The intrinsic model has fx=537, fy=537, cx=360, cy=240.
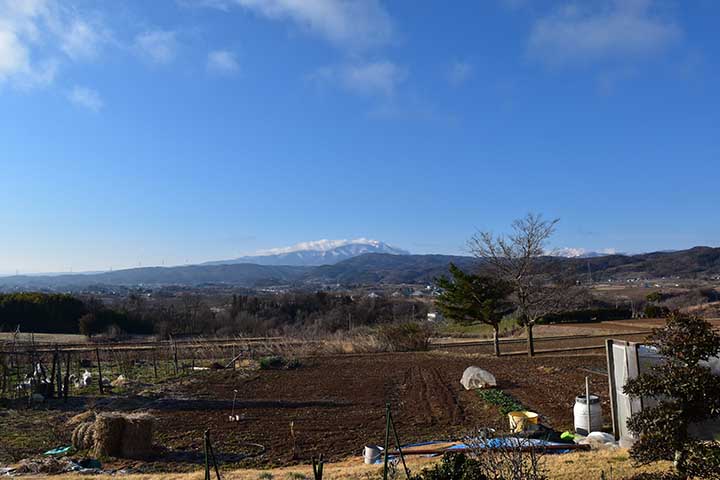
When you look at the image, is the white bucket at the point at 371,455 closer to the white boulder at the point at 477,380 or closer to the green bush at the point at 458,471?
the green bush at the point at 458,471

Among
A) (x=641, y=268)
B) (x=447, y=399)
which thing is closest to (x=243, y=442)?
(x=447, y=399)

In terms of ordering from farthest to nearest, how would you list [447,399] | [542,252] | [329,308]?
1. [329,308]
2. [542,252]
3. [447,399]

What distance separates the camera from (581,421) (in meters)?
8.64

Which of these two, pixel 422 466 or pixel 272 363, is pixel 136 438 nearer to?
pixel 422 466

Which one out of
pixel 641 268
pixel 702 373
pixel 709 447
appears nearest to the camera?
pixel 709 447

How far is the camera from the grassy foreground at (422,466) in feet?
20.6

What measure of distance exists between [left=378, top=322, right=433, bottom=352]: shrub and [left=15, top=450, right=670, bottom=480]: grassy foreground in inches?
745

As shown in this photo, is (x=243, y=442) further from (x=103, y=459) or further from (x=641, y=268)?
(x=641, y=268)

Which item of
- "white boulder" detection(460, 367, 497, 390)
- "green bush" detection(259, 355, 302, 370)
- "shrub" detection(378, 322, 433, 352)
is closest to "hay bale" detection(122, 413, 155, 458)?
"white boulder" detection(460, 367, 497, 390)

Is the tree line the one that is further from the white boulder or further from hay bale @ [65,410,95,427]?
hay bale @ [65,410,95,427]

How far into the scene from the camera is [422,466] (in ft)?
22.6

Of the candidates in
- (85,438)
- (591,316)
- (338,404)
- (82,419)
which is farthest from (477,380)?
(591,316)

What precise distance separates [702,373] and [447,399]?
27.0 feet

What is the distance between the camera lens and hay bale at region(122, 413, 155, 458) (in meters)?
8.80
